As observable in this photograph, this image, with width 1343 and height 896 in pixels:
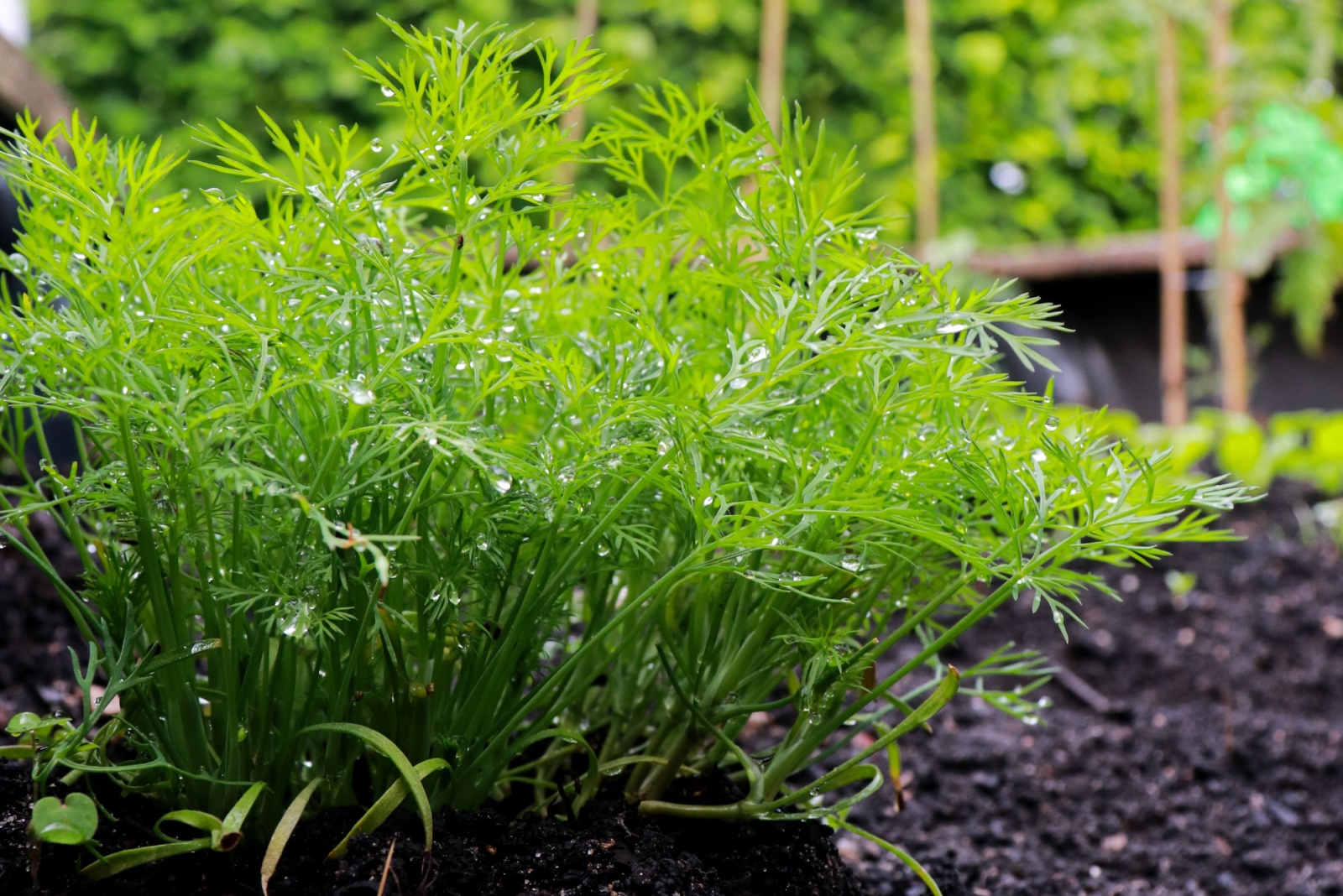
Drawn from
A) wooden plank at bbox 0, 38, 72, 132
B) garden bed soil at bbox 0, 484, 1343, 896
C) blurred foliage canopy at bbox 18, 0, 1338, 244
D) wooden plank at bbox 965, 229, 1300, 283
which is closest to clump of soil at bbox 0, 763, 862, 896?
garden bed soil at bbox 0, 484, 1343, 896

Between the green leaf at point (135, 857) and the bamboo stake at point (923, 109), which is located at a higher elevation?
the bamboo stake at point (923, 109)

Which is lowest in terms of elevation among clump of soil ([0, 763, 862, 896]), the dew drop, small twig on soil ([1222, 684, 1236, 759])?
small twig on soil ([1222, 684, 1236, 759])

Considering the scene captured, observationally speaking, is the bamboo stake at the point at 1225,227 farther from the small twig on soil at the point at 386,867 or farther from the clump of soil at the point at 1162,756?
the small twig on soil at the point at 386,867

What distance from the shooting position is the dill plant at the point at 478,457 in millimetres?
695

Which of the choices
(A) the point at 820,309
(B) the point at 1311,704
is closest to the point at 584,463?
(A) the point at 820,309

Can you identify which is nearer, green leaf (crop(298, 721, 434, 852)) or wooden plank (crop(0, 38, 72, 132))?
green leaf (crop(298, 721, 434, 852))

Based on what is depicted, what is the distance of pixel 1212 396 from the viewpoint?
14.2 feet

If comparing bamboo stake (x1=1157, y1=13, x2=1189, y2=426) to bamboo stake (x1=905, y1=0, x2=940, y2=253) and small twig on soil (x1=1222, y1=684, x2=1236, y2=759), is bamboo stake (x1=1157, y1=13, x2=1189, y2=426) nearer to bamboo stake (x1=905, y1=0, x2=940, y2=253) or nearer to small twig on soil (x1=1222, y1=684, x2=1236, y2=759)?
bamboo stake (x1=905, y1=0, x2=940, y2=253)

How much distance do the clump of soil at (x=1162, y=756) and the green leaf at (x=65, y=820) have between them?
2.37 ft

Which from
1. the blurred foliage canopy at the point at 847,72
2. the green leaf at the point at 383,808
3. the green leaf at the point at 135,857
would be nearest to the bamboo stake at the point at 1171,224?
the blurred foliage canopy at the point at 847,72

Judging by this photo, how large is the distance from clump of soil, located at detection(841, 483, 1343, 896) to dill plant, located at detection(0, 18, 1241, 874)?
17.0 inches

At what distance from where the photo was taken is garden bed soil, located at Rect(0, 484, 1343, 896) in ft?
2.53

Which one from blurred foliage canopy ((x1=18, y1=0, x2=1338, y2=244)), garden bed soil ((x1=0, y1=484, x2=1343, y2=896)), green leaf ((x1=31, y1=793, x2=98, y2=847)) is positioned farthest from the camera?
blurred foliage canopy ((x1=18, y1=0, x2=1338, y2=244))

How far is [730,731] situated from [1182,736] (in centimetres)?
113
